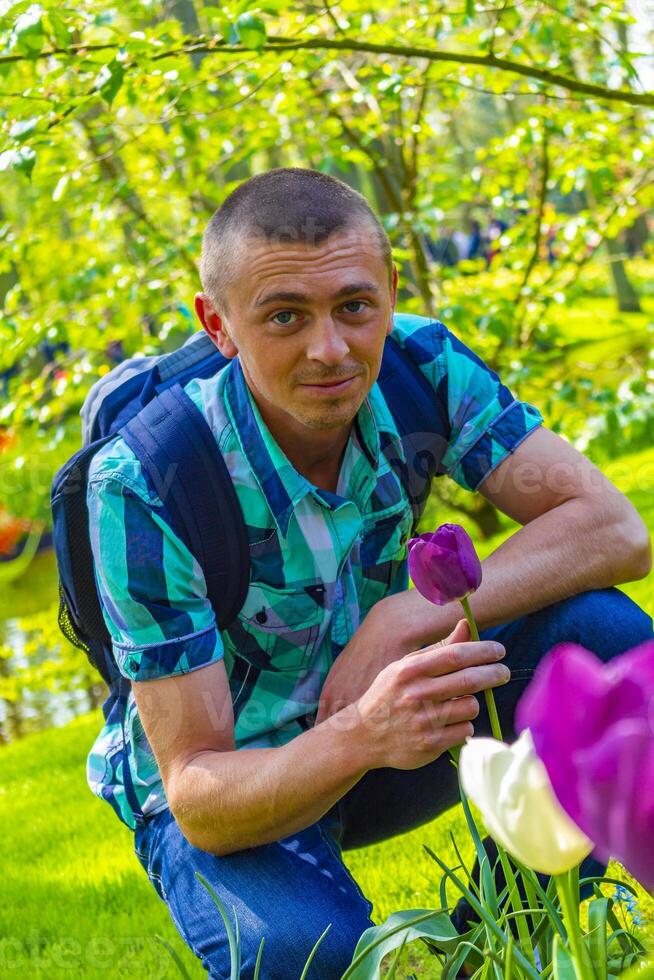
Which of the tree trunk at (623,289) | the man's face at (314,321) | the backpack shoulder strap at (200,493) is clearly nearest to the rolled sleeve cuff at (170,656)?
the backpack shoulder strap at (200,493)

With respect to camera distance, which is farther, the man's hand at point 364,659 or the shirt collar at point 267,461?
the shirt collar at point 267,461

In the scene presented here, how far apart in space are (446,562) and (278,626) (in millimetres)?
867

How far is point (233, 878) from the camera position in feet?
5.71

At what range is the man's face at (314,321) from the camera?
1.81 meters

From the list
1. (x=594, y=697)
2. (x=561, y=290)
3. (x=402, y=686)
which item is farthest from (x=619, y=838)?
(x=561, y=290)

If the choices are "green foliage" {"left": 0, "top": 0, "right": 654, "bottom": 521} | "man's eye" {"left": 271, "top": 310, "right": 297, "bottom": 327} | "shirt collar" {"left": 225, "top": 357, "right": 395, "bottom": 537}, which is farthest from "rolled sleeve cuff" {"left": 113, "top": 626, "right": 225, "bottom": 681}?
"green foliage" {"left": 0, "top": 0, "right": 654, "bottom": 521}

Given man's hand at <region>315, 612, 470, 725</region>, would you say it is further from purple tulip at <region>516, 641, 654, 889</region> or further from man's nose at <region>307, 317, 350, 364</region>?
purple tulip at <region>516, 641, 654, 889</region>

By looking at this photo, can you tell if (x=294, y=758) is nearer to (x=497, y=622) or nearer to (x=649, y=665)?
(x=497, y=622)

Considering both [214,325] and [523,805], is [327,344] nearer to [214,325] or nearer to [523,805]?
[214,325]

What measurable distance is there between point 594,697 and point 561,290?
4523 mm

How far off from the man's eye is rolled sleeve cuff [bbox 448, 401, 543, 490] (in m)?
0.45

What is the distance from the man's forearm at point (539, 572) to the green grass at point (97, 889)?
0.53 meters

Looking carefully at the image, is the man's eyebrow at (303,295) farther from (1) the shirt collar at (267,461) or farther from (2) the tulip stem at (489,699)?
(2) the tulip stem at (489,699)

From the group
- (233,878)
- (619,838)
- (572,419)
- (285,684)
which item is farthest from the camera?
(572,419)
